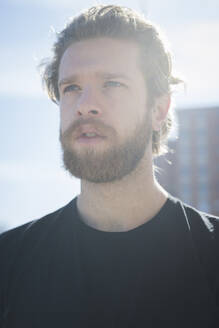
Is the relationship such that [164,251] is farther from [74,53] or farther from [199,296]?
[74,53]

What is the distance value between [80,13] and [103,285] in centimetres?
204

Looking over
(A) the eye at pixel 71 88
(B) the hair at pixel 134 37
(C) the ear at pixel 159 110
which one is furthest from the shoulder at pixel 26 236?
(B) the hair at pixel 134 37

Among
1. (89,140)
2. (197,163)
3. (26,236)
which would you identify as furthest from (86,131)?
(197,163)

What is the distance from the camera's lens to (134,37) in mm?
3309

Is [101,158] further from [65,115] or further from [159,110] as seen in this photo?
[159,110]

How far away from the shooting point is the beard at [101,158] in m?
2.89

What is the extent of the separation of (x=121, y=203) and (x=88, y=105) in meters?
0.63

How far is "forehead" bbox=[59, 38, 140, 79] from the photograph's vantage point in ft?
9.87

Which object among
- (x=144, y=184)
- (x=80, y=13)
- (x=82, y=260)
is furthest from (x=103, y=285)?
(x=80, y=13)

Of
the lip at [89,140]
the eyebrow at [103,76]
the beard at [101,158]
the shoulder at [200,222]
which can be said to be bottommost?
the shoulder at [200,222]

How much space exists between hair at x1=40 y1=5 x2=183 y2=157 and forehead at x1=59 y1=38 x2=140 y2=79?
55 millimetres

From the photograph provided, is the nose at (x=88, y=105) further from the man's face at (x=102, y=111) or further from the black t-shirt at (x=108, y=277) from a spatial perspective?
the black t-shirt at (x=108, y=277)

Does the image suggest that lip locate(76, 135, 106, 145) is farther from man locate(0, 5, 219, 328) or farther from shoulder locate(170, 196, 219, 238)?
shoulder locate(170, 196, 219, 238)

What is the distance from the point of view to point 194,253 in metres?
2.61
